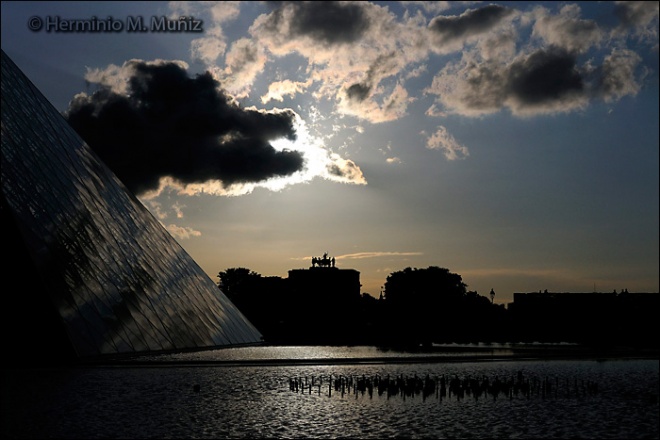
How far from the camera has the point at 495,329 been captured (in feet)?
414

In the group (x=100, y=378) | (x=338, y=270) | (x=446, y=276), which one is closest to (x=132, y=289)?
(x=100, y=378)

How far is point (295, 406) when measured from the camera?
23750 mm

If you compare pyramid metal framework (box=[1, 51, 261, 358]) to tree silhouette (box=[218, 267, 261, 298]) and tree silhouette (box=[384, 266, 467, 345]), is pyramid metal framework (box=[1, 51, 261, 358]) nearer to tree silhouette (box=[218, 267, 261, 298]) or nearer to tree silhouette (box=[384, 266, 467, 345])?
tree silhouette (box=[384, 266, 467, 345])

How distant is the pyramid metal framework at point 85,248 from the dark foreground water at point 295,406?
2.93 metres

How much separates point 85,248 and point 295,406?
66.4 feet

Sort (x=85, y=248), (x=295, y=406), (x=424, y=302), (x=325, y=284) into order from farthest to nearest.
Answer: (x=325, y=284), (x=424, y=302), (x=85, y=248), (x=295, y=406)

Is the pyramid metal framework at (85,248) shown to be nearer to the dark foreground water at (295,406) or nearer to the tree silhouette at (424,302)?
the dark foreground water at (295,406)

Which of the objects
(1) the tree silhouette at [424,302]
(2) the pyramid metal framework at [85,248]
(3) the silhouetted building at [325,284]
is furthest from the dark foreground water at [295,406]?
(3) the silhouetted building at [325,284]

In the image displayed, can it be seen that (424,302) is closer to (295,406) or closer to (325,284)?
(325,284)

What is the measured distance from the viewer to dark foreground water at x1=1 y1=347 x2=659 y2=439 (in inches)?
741

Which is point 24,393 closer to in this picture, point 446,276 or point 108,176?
point 108,176

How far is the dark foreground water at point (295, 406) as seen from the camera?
18.8m

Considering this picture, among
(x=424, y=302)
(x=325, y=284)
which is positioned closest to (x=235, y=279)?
(x=325, y=284)

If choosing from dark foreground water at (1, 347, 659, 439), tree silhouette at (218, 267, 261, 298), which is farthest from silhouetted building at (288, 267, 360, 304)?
dark foreground water at (1, 347, 659, 439)
